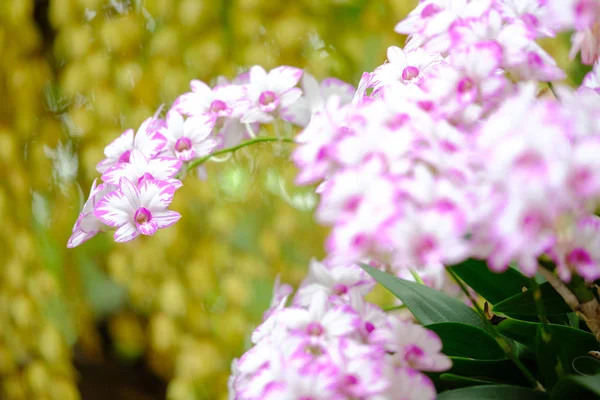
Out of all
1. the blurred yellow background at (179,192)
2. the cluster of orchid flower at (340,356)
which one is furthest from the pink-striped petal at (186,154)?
the blurred yellow background at (179,192)

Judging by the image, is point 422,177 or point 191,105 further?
point 191,105

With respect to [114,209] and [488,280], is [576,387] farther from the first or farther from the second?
[114,209]

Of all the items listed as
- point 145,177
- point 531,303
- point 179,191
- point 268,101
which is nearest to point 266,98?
point 268,101

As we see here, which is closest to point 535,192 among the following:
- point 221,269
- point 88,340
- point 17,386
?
point 221,269

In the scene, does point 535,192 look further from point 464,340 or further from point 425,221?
point 464,340

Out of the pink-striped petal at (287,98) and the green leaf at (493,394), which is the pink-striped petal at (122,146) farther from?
the green leaf at (493,394)
